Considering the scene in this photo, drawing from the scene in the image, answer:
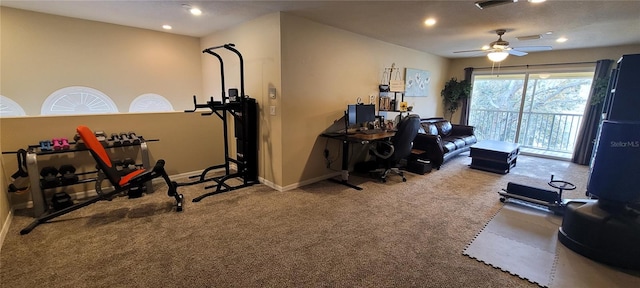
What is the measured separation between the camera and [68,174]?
3008 mm

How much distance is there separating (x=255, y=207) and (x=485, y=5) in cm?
342

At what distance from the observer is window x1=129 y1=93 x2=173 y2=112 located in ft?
15.5

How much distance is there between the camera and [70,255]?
7.11 feet

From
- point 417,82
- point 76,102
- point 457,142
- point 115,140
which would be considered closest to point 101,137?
point 115,140

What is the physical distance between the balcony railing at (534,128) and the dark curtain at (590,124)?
300 mm

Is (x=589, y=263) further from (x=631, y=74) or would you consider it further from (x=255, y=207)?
(x=255, y=207)

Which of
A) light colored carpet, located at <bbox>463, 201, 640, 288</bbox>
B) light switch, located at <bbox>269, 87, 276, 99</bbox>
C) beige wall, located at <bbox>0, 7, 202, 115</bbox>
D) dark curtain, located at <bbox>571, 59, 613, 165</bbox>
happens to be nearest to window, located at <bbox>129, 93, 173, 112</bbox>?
beige wall, located at <bbox>0, 7, 202, 115</bbox>

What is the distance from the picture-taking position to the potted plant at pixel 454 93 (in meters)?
6.88

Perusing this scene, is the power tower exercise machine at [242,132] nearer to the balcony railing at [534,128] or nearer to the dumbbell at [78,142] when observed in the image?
the dumbbell at [78,142]

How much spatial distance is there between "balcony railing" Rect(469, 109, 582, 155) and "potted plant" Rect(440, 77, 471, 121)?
522mm

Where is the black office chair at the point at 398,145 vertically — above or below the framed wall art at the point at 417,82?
below

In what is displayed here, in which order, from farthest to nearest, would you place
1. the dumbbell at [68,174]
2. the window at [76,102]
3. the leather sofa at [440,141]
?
the leather sofa at [440,141], the window at [76,102], the dumbbell at [68,174]

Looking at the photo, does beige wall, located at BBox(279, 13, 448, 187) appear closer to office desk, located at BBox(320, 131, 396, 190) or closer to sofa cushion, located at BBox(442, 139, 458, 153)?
office desk, located at BBox(320, 131, 396, 190)

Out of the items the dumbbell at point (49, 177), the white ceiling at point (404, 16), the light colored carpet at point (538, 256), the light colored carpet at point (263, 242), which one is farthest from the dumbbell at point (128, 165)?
the light colored carpet at point (538, 256)
